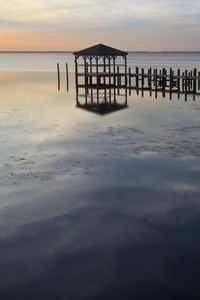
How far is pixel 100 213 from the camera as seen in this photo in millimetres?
12836

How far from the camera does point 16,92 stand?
50031mm

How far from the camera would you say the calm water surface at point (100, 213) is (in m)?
9.16

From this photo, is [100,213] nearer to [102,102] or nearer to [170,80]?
[102,102]

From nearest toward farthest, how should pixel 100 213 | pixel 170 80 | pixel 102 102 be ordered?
pixel 100 213
pixel 102 102
pixel 170 80

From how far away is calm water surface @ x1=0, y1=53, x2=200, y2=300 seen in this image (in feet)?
30.0

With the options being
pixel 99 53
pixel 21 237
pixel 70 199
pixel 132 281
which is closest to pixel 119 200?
pixel 70 199

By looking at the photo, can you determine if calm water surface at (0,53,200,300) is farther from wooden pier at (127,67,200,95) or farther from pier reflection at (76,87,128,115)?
wooden pier at (127,67,200,95)

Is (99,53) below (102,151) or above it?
above

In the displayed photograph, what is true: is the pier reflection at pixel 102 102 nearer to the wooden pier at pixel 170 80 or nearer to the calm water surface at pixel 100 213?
the wooden pier at pixel 170 80

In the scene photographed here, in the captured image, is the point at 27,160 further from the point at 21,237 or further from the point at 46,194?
the point at 21,237

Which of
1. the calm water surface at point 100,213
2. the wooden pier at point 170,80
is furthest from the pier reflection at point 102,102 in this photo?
the calm water surface at point 100,213

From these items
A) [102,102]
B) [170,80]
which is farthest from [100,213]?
[170,80]

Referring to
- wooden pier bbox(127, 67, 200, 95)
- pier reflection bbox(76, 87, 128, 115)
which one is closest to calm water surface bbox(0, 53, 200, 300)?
pier reflection bbox(76, 87, 128, 115)

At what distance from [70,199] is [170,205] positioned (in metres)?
3.22
